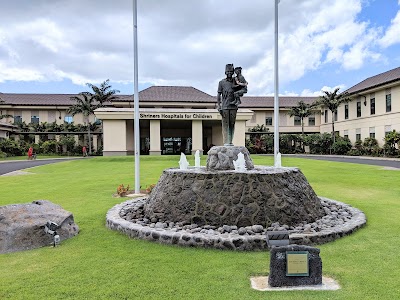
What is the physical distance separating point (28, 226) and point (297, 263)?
16.7 feet

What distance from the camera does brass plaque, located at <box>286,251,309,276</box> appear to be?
4.96m

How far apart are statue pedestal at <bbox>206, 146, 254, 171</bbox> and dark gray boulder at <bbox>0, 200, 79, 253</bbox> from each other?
394 centimetres

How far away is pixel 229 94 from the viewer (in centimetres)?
1062

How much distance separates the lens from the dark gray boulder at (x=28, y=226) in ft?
22.2

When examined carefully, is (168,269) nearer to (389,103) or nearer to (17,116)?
(389,103)

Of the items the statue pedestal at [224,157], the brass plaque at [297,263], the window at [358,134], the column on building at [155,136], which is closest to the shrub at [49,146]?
the column on building at [155,136]

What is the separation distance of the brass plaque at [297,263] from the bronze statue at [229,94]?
5.86m

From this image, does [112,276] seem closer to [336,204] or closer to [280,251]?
[280,251]

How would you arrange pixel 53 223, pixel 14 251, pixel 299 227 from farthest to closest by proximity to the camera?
pixel 299 227 < pixel 53 223 < pixel 14 251

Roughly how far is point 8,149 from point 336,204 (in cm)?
4664

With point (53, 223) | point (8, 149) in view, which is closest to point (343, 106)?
point (8, 149)

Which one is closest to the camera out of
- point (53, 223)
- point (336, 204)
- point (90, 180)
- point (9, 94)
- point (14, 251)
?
point (14, 251)

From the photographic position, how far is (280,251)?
4.98 meters

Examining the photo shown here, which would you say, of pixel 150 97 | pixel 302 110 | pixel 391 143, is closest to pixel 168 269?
pixel 391 143
